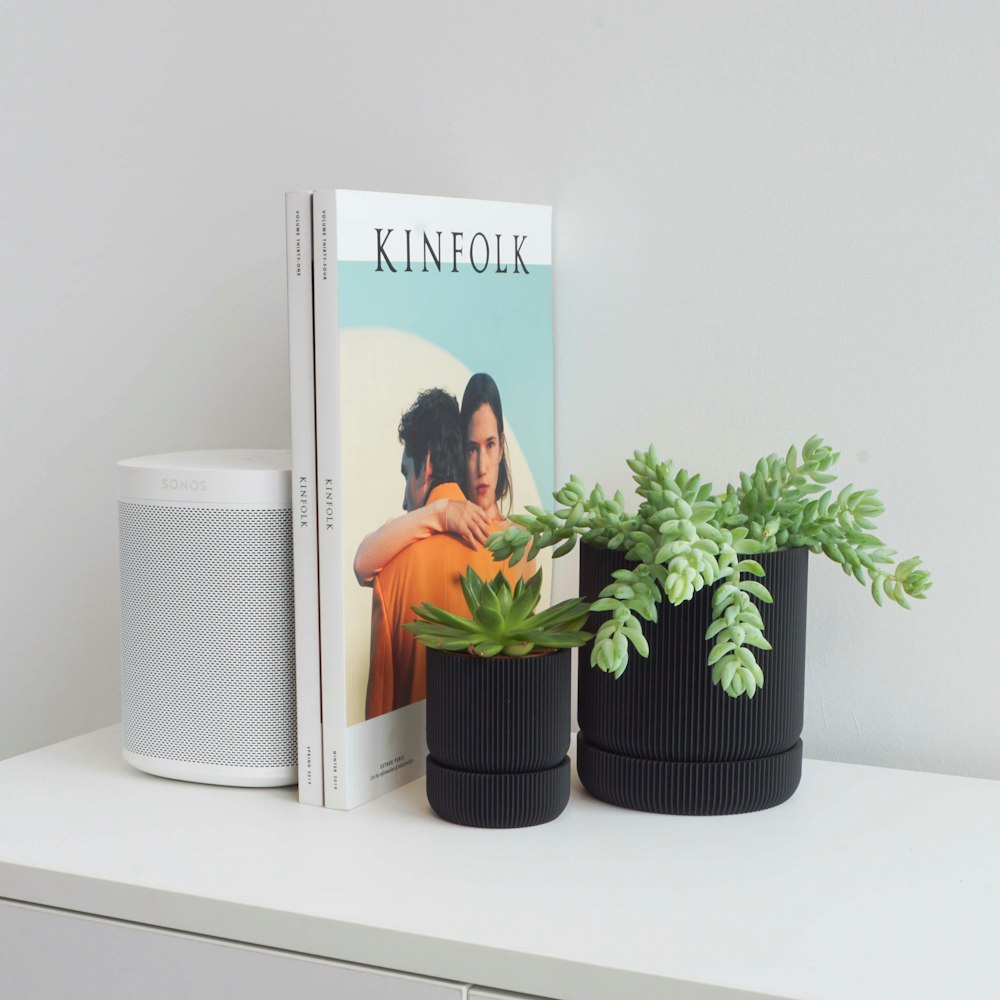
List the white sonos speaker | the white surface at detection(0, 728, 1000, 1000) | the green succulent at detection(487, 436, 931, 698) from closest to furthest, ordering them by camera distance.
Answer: the white surface at detection(0, 728, 1000, 1000), the green succulent at detection(487, 436, 931, 698), the white sonos speaker

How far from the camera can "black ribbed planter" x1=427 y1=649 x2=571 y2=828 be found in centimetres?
69

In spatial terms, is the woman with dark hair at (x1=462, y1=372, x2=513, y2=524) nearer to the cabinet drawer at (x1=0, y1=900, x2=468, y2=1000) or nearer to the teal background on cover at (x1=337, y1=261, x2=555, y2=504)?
the teal background on cover at (x1=337, y1=261, x2=555, y2=504)

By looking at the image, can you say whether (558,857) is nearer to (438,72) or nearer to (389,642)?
(389,642)

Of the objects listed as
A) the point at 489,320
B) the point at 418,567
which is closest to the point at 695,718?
the point at 418,567

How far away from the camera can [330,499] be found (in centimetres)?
73

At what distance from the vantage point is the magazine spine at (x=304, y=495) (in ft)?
2.34

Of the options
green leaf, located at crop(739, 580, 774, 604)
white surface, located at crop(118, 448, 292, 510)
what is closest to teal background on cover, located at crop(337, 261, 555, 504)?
white surface, located at crop(118, 448, 292, 510)

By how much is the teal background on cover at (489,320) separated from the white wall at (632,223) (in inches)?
1.2

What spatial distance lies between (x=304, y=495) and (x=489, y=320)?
0.20 m

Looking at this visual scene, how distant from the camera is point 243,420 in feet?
3.37

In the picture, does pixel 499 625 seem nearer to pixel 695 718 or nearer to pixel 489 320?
pixel 695 718

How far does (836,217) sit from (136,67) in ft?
1.94

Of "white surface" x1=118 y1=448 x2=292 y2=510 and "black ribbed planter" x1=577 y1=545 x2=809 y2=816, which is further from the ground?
"white surface" x1=118 y1=448 x2=292 y2=510

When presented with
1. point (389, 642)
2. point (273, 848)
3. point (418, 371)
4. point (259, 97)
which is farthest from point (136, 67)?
point (273, 848)
